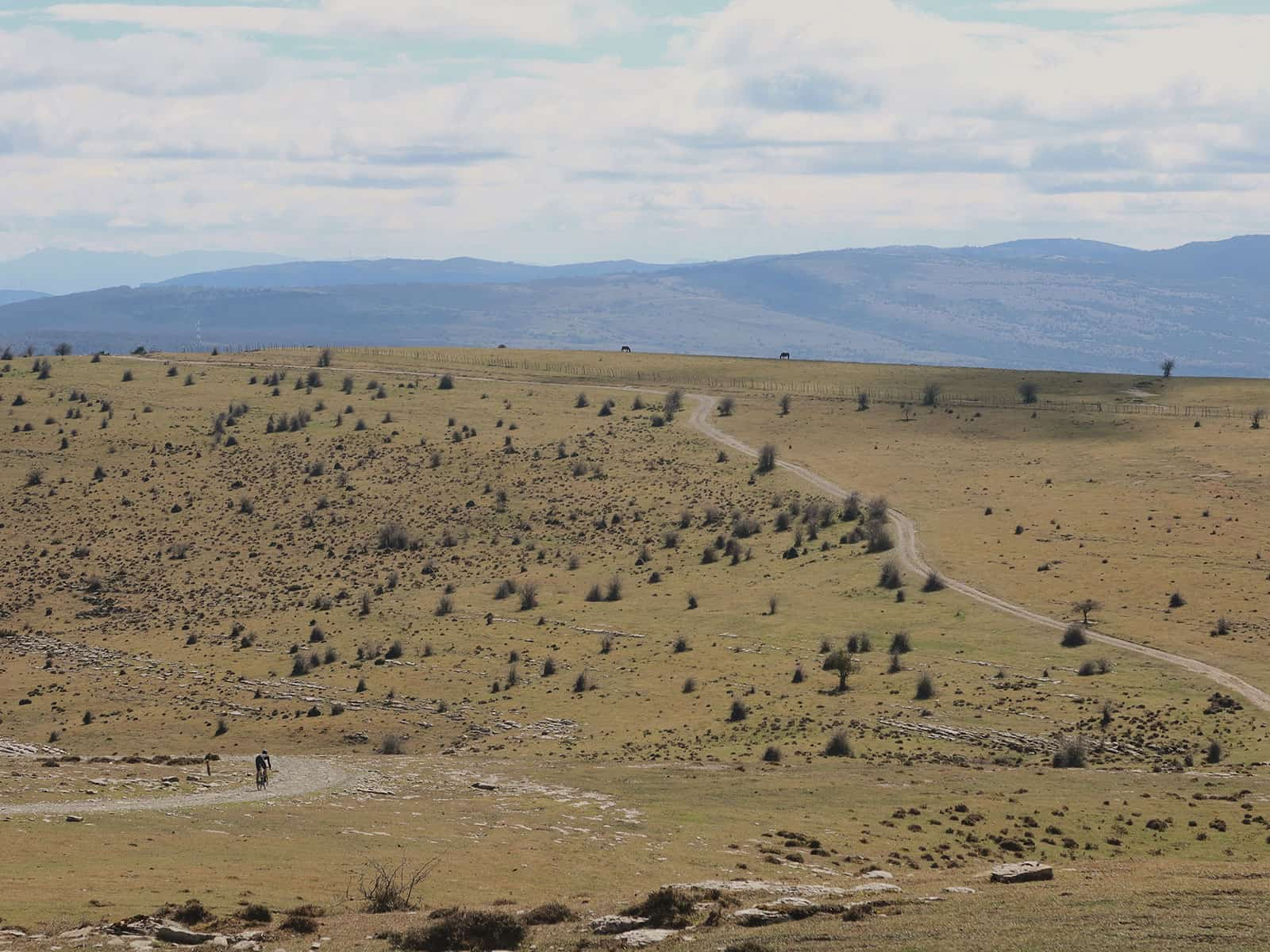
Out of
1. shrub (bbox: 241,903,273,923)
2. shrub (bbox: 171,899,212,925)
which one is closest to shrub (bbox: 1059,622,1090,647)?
shrub (bbox: 241,903,273,923)

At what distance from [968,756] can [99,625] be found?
5301 centimetres

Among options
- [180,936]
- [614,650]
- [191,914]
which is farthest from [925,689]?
[180,936]

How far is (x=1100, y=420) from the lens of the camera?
12688 centimetres

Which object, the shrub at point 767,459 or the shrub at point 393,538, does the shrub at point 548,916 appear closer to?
the shrub at point 393,538

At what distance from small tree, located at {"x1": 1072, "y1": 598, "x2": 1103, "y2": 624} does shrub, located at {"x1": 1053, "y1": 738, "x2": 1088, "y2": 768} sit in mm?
17826

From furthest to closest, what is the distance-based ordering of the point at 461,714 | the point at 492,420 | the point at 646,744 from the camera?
1. the point at 492,420
2. the point at 461,714
3. the point at 646,744

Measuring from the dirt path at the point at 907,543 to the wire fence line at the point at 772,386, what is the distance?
7.58 meters

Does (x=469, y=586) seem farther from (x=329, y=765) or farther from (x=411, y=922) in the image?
(x=411, y=922)

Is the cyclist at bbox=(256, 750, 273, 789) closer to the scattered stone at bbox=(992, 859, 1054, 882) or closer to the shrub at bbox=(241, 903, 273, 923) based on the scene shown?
the shrub at bbox=(241, 903, 273, 923)

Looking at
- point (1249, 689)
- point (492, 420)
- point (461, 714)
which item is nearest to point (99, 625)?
point (461, 714)

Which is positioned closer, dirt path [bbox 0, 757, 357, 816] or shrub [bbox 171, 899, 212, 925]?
shrub [bbox 171, 899, 212, 925]

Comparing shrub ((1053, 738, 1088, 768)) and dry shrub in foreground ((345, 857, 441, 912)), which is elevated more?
dry shrub in foreground ((345, 857, 441, 912))

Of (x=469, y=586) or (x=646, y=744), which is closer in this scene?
(x=646, y=744)

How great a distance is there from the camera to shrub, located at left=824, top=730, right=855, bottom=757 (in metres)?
54.7
